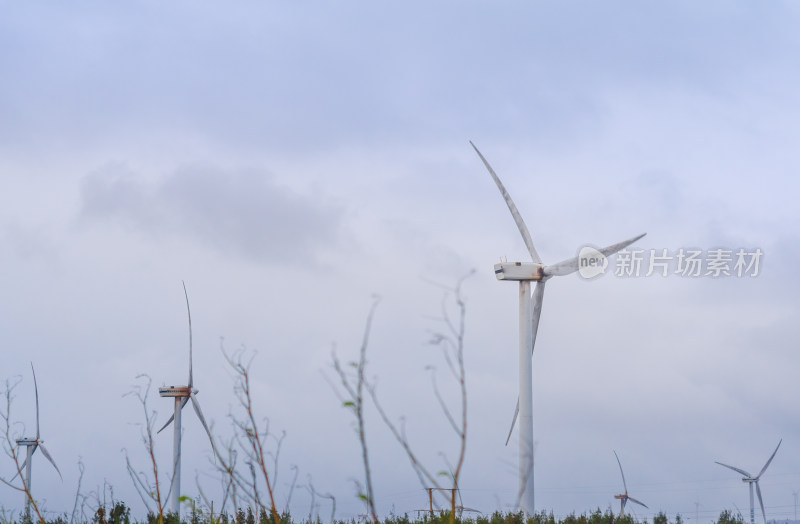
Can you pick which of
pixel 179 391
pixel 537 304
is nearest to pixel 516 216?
pixel 537 304

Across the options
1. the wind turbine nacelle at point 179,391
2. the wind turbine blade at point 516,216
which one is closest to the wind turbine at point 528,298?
the wind turbine blade at point 516,216

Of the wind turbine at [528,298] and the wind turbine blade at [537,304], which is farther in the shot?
the wind turbine blade at [537,304]

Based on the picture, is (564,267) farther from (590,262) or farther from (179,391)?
(179,391)

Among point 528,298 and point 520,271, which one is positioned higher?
point 520,271

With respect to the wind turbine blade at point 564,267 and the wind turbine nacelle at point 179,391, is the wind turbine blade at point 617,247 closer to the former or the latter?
the wind turbine blade at point 564,267

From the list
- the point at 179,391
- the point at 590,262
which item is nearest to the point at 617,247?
the point at 590,262

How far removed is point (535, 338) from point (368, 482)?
29.8 metres

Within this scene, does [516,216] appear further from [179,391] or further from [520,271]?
[179,391]

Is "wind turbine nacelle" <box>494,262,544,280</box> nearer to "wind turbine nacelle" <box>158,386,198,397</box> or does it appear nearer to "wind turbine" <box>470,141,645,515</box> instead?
"wind turbine" <box>470,141,645,515</box>

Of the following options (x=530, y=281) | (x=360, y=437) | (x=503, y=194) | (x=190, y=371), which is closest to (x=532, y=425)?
(x=530, y=281)

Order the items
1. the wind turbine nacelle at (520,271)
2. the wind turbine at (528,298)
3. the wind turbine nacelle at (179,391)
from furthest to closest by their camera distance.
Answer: the wind turbine nacelle at (179,391) → the wind turbine nacelle at (520,271) → the wind turbine at (528,298)

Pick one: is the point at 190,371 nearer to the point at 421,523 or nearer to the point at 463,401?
the point at 421,523

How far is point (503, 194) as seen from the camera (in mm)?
37500

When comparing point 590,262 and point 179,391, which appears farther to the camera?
point 179,391
